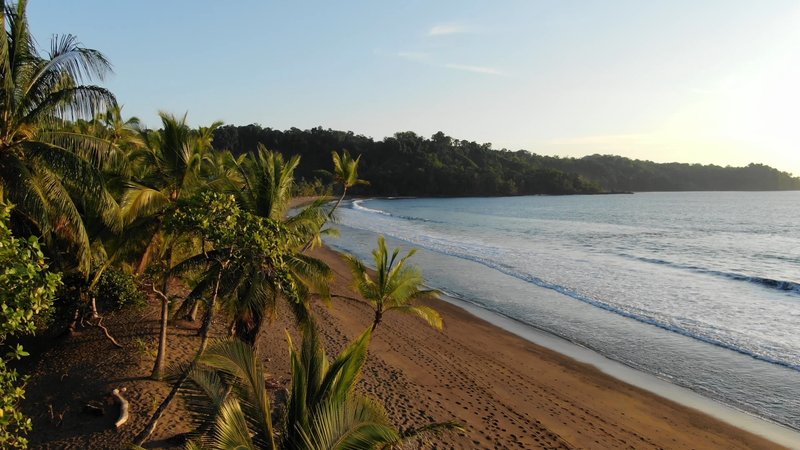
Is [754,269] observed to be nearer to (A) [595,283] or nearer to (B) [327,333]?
(A) [595,283]

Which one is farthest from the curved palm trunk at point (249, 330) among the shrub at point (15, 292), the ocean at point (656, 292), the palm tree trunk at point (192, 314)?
the ocean at point (656, 292)

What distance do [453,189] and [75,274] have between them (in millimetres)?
134637

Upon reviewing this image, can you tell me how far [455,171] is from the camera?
5640 inches

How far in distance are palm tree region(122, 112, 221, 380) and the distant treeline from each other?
11857 cm

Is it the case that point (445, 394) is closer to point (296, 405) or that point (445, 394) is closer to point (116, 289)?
point (296, 405)

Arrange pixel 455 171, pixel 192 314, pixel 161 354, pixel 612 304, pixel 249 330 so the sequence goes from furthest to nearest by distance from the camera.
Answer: pixel 455 171, pixel 612 304, pixel 192 314, pixel 161 354, pixel 249 330

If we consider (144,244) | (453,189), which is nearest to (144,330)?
(144,244)

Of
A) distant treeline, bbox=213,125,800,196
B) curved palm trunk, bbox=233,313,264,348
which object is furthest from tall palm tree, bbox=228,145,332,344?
distant treeline, bbox=213,125,800,196

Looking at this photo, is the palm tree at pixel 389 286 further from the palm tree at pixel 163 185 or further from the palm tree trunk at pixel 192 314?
the palm tree trunk at pixel 192 314

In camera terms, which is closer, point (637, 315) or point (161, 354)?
point (161, 354)

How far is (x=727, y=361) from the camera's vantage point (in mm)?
15594

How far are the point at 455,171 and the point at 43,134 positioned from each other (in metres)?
138

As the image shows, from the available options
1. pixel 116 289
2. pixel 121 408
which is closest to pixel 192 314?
pixel 116 289

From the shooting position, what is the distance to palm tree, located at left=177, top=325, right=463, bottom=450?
15.5 feet
